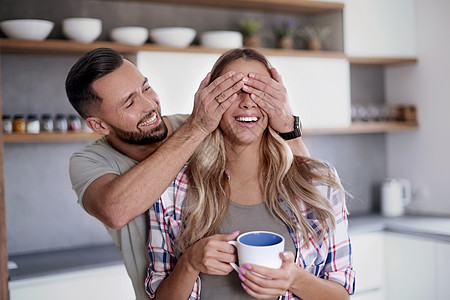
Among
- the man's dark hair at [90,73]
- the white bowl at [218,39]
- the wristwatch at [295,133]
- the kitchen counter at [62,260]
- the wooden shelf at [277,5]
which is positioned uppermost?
the wooden shelf at [277,5]

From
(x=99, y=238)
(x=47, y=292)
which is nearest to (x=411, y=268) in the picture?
(x=99, y=238)

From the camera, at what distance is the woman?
146 cm

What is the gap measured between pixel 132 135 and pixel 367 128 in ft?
7.81

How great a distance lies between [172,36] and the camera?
9.84ft

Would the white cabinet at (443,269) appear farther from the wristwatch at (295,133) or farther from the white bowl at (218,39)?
the wristwatch at (295,133)

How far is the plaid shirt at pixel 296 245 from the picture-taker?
1475 mm

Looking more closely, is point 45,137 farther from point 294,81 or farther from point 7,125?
point 294,81

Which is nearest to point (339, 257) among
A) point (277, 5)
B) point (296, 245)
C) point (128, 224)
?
point (296, 245)

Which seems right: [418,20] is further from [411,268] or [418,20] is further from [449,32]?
[411,268]

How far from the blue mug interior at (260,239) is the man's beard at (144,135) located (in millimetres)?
508

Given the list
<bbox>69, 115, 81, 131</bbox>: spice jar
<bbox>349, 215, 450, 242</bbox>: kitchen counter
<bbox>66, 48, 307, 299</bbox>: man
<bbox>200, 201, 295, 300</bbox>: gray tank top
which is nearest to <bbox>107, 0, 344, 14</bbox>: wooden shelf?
<bbox>69, 115, 81, 131</bbox>: spice jar

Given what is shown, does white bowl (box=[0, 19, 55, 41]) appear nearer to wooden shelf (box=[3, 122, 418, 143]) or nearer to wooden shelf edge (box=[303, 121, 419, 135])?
wooden shelf (box=[3, 122, 418, 143])

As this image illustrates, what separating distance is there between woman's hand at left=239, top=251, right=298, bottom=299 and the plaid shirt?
0.72 ft

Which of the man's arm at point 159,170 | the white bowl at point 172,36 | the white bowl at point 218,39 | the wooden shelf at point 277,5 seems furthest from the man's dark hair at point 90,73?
the wooden shelf at point 277,5
